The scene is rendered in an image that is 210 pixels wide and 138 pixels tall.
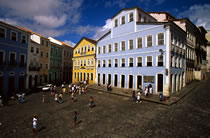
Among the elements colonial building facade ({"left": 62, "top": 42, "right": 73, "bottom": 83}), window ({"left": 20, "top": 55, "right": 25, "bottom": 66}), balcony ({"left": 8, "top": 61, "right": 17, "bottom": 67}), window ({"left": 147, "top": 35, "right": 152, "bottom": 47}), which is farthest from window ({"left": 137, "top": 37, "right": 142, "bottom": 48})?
colonial building facade ({"left": 62, "top": 42, "right": 73, "bottom": 83})

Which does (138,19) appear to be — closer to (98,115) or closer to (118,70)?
(118,70)

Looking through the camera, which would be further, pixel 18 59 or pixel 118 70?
pixel 118 70

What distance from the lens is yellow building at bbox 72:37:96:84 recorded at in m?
31.4

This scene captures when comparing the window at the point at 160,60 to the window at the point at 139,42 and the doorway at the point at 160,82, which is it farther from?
the window at the point at 139,42

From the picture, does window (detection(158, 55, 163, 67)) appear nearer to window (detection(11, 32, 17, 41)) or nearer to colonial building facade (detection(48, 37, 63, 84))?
window (detection(11, 32, 17, 41))

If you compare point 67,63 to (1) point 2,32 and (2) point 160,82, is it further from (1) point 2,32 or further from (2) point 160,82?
(2) point 160,82

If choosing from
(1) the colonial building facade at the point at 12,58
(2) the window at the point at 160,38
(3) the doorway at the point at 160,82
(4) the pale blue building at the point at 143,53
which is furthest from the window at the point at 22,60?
(2) the window at the point at 160,38

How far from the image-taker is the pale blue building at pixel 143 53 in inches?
709

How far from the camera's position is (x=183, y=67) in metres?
23.1

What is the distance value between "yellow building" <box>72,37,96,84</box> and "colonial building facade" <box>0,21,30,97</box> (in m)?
14.5

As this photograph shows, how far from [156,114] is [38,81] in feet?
97.0

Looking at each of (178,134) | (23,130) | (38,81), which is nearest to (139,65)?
(178,134)

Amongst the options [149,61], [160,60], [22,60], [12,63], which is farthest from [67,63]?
[160,60]

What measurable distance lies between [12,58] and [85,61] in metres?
17.2
